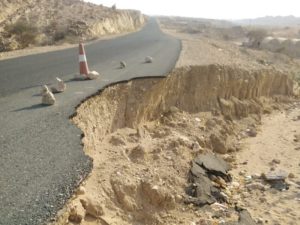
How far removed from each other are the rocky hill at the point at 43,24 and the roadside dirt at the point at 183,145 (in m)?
8.42

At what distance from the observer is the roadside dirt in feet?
20.0

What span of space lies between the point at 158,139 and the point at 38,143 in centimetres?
377

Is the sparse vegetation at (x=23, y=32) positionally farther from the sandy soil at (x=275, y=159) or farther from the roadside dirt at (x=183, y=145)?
the sandy soil at (x=275, y=159)

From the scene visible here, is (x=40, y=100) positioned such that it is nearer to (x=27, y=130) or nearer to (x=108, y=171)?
(x=27, y=130)

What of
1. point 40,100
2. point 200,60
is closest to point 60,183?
point 40,100

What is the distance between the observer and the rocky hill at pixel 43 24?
18125 millimetres

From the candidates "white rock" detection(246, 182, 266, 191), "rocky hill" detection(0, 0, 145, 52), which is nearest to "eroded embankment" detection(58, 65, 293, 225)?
"white rock" detection(246, 182, 266, 191)

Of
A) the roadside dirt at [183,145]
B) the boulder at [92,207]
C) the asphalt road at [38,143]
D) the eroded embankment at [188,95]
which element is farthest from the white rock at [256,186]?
the boulder at [92,207]

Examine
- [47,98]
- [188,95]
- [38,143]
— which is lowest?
[188,95]

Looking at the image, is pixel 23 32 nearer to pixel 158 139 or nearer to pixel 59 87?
pixel 59 87

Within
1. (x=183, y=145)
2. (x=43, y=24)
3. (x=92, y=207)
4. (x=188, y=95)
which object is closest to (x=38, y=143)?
(x=92, y=207)

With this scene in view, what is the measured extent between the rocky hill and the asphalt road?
8.07m

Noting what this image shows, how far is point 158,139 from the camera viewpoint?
347 inches

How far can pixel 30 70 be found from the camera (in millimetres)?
10414
